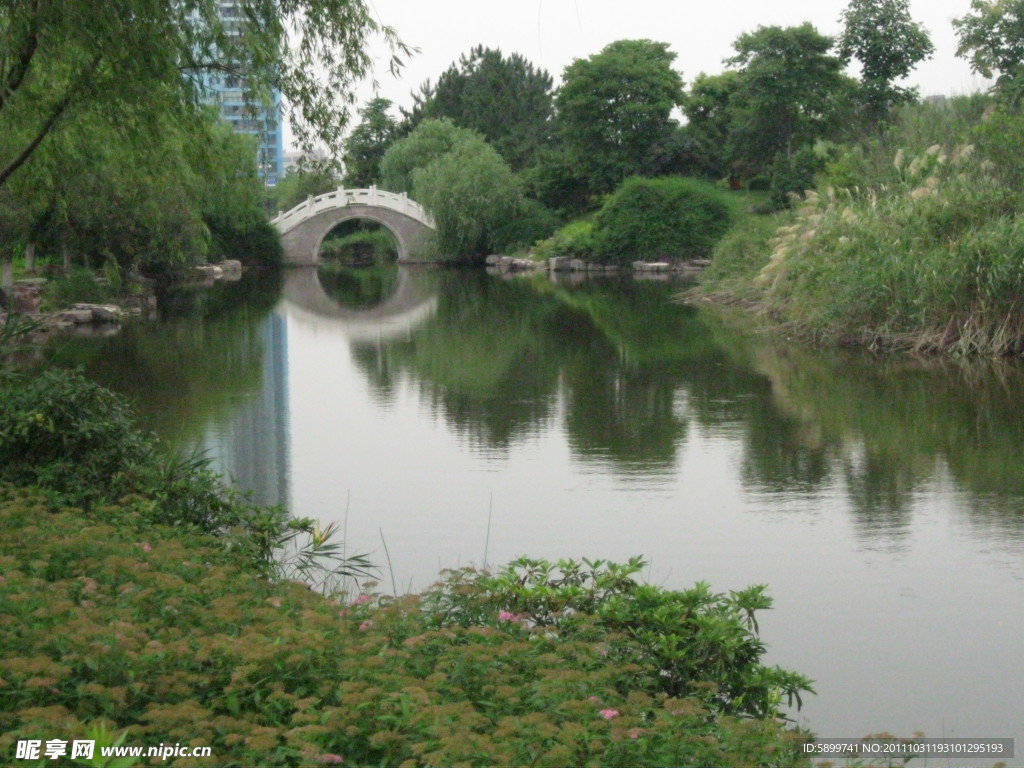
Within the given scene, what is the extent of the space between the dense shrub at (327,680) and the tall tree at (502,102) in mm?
53169

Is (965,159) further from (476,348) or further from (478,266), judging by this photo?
(478,266)

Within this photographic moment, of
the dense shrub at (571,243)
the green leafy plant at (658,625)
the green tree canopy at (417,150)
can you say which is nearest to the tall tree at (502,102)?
the green tree canopy at (417,150)

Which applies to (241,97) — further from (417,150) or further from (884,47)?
(417,150)

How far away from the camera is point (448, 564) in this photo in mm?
6797

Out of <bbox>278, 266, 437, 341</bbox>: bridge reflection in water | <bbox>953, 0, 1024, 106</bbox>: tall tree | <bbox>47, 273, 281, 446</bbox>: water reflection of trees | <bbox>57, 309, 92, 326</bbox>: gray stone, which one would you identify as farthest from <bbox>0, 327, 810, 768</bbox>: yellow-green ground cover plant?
<bbox>953, 0, 1024, 106</bbox>: tall tree

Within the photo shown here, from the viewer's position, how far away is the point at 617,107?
48438mm

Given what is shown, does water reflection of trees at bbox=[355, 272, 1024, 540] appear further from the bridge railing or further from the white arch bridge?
the white arch bridge

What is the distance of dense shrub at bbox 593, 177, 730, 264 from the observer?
142 ft

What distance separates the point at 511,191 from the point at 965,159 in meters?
30.0

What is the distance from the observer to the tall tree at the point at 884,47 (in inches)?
1743

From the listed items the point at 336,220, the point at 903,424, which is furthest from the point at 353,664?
the point at 336,220

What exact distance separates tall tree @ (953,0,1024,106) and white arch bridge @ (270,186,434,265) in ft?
69.3

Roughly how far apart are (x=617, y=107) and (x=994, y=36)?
581 inches

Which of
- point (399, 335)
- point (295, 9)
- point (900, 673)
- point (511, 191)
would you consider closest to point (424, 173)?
point (511, 191)
